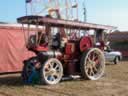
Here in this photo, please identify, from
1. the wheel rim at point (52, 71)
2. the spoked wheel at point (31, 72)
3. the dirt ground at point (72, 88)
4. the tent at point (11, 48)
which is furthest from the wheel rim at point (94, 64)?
the tent at point (11, 48)

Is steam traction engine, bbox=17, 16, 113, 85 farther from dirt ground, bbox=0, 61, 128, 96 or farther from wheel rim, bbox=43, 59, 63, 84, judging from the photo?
dirt ground, bbox=0, 61, 128, 96

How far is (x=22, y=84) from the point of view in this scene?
47.4ft

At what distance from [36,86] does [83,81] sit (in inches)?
89.4

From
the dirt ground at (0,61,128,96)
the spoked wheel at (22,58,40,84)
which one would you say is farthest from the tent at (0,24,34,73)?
the dirt ground at (0,61,128,96)

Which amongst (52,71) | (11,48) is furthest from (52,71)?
(11,48)

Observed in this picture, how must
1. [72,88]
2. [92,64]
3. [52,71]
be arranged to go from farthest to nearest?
[92,64] < [52,71] < [72,88]

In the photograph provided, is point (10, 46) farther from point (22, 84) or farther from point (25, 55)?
point (22, 84)

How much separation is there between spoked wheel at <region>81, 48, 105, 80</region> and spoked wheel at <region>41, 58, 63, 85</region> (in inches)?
46.0

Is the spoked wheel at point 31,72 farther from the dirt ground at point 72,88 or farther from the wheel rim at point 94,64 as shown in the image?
the wheel rim at point 94,64

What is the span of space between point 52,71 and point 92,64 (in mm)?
2244

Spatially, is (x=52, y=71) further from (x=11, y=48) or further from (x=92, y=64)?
(x=11, y=48)

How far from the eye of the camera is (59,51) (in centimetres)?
1514

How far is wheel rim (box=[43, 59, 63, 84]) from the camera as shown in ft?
46.1

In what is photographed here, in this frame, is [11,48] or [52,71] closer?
[52,71]
